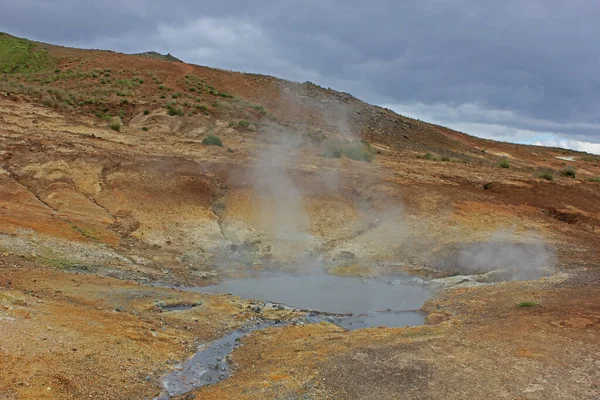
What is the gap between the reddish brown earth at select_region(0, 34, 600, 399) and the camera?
7.95 meters

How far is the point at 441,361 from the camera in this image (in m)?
8.41

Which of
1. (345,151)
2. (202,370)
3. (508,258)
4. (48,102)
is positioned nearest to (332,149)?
(345,151)

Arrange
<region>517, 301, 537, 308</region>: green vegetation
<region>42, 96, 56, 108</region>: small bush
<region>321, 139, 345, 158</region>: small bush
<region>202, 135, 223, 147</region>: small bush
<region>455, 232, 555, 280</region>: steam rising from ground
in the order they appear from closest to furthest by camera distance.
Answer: <region>517, 301, 537, 308</region>: green vegetation, <region>455, 232, 555, 280</region>: steam rising from ground, <region>202, 135, 223, 147</region>: small bush, <region>321, 139, 345, 158</region>: small bush, <region>42, 96, 56, 108</region>: small bush

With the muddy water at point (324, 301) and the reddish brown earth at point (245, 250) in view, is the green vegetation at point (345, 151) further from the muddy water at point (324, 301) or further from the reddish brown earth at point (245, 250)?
the muddy water at point (324, 301)

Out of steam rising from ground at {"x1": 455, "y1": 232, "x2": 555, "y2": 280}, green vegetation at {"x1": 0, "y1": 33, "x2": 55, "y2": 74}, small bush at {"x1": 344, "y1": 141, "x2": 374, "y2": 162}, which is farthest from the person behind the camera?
green vegetation at {"x1": 0, "y1": 33, "x2": 55, "y2": 74}

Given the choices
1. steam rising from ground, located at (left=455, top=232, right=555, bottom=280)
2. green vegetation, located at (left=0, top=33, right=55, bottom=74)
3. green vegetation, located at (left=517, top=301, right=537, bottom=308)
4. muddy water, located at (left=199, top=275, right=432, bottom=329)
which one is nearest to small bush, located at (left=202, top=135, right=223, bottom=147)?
muddy water, located at (left=199, top=275, right=432, bottom=329)

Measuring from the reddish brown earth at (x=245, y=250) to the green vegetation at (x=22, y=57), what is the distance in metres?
9.69

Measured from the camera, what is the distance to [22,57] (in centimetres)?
4241

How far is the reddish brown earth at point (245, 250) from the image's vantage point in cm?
795

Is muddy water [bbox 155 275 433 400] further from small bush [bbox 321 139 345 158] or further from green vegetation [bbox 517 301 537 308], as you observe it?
small bush [bbox 321 139 345 158]

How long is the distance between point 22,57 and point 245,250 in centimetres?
3562

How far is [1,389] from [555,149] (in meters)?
63.4

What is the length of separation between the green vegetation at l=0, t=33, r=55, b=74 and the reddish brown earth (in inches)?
381

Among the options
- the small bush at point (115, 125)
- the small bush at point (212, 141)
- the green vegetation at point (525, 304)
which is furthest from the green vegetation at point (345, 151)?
the green vegetation at point (525, 304)
